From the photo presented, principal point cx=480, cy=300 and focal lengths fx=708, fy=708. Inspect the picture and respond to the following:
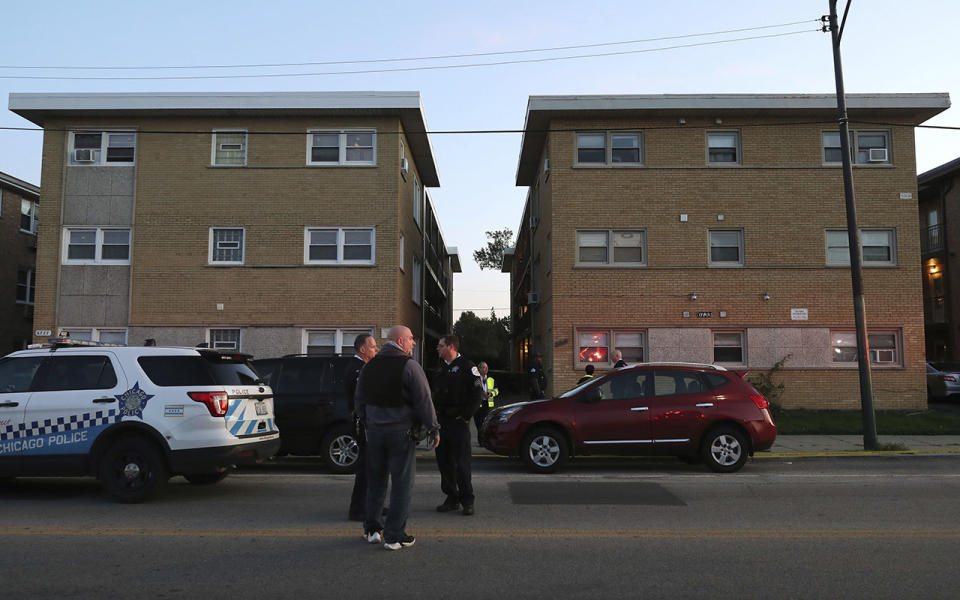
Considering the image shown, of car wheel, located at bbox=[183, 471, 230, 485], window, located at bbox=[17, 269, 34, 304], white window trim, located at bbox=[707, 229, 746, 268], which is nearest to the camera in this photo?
car wheel, located at bbox=[183, 471, 230, 485]

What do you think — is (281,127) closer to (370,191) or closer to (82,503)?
(370,191)

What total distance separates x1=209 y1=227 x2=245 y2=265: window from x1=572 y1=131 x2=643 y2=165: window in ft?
32.7

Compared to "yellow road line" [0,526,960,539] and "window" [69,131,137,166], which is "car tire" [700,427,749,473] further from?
"window" [69,131,137,166]

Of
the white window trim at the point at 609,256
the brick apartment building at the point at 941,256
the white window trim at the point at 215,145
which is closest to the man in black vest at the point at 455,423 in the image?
the white window trim at the point at 609,256

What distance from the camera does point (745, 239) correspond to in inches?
783

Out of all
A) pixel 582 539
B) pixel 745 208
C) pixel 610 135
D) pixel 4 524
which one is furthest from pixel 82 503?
pixel 745 208

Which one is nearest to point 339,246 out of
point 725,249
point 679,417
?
point 725,249

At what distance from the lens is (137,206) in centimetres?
2016

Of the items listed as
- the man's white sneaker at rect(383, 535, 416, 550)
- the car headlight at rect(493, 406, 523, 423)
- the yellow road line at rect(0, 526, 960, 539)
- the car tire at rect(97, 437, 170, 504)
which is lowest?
the yellow road line at rect(0, 526, 960, 539)

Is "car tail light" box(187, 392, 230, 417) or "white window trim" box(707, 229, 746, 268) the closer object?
"car tail light" box(187, 392, 230, 417)

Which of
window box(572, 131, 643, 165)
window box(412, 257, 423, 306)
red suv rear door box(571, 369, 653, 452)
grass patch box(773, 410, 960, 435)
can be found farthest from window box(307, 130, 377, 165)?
grass patch box(773, 410, 960, 435)

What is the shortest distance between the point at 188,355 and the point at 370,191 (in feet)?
41.1

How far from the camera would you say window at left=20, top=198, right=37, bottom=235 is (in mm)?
29097

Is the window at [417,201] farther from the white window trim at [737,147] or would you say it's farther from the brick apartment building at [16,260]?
the brick apartment building at [16,260]
